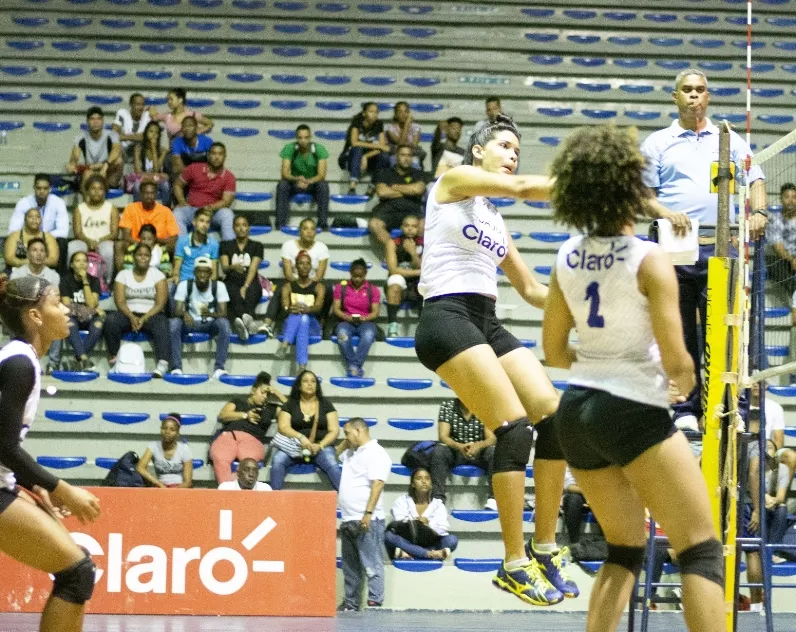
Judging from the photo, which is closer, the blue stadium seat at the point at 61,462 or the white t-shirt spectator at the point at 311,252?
the blue stadium seat at the point at 61,462

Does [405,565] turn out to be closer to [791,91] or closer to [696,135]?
[696,135]

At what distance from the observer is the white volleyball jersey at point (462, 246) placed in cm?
552

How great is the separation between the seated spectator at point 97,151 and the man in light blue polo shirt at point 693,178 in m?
9.85

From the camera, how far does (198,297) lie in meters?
13.6

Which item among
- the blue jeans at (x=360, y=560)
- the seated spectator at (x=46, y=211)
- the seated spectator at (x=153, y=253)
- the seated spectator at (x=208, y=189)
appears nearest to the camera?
the blue jeans at (x=360, y=560)

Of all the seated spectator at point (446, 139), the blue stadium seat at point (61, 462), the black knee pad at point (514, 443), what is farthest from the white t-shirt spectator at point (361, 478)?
the black knee pad at point (514, 443)

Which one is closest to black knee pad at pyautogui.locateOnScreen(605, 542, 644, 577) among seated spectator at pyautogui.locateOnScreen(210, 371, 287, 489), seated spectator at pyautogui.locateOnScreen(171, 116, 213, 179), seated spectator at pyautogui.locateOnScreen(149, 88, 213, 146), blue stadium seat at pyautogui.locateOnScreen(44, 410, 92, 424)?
seated spectator at pyautogui.locateOnScreen(210, 371, 287, 489)

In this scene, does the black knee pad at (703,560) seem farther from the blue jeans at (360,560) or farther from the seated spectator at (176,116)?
the seated spectator at (176,116)

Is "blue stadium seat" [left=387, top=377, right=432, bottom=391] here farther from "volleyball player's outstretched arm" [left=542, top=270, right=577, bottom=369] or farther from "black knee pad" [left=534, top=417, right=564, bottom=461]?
"volleyball player's outstretched arm" [left=542, top=270, right=577, bottom=369]

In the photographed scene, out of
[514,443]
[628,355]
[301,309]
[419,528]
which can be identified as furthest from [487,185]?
[301,309]

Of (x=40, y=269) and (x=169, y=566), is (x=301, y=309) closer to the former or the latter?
(x=40, y=269)

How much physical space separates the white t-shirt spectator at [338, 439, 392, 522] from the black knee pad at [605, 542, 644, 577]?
6.86 m

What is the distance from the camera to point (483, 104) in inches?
668

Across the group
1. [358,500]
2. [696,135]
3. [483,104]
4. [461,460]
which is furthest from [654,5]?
[696,135]
